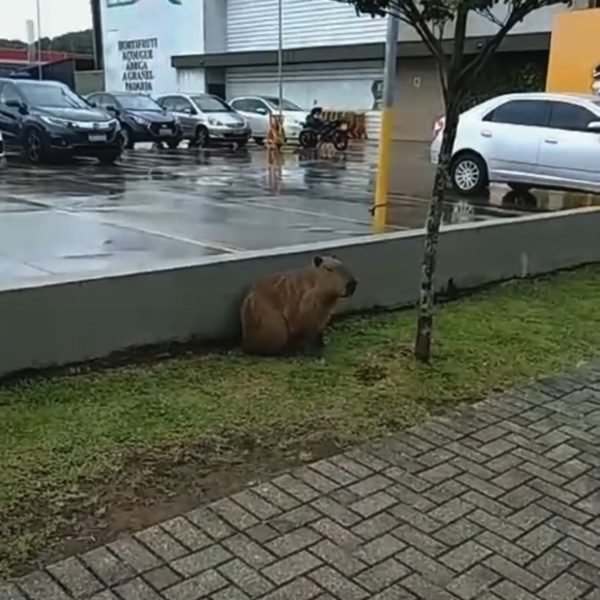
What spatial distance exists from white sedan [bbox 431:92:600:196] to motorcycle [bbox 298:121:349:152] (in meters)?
10.2

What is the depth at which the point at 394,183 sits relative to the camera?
14805 mm

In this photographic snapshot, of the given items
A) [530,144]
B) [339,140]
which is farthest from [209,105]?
[530,144]

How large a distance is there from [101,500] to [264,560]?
77 centimetres

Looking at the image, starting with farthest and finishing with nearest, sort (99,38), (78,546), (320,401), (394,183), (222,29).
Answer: (99,38) → (222,29) → (394,183) → (320,401) → (78,546)

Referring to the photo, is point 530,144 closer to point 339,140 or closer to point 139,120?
point 339,140

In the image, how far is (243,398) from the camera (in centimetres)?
439

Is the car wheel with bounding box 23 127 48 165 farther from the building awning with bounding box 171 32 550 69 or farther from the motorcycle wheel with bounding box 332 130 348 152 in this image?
the building awning with bounding box 171 32 550 69

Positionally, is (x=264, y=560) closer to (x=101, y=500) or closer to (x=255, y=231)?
(x=101, y=500)

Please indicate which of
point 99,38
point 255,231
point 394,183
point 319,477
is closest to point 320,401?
point 319,477

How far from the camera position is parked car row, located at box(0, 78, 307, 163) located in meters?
15.4

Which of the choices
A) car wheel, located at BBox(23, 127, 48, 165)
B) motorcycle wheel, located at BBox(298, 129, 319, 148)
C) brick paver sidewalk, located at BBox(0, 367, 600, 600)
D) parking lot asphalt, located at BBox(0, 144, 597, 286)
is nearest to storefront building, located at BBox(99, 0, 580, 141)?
motorcycle wheel, located at BBox(298, 129, 319, 148)

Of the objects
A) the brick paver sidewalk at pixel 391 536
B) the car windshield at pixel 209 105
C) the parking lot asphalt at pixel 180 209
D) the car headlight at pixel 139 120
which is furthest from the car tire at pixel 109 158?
the brick paver sidewalk at pixel 391 536

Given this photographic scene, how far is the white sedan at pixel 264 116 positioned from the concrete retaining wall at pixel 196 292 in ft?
56.4

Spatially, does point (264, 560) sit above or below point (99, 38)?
below
